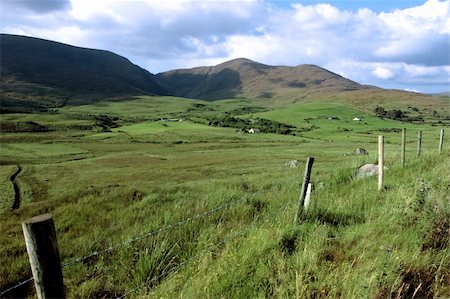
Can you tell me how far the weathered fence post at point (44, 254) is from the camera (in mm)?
3844

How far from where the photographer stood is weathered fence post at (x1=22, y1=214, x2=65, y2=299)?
384cm

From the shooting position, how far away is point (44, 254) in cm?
396

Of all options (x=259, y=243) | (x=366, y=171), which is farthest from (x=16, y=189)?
(x=259, y=243)

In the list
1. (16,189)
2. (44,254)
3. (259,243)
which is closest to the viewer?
(44,254)

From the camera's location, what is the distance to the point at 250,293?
5.81 metres

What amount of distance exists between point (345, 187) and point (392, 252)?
6.86 meters

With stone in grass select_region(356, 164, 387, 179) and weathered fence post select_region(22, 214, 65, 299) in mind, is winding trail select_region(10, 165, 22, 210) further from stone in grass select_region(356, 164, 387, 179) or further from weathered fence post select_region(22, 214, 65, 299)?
weathered fence post select_region(22, 214, 65, 299)

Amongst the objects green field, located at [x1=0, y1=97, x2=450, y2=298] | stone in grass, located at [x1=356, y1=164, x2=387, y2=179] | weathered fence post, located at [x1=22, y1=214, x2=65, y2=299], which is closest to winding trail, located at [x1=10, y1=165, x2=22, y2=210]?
green field, located at [x1=0, y1=97, x2=450, y2=298]

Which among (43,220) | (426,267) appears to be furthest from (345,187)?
(43,220)

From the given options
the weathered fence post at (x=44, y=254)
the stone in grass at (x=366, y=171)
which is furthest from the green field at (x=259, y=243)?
the weathered fence post at (x=44, y=254)

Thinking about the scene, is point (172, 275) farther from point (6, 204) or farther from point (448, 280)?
point (6, 204)

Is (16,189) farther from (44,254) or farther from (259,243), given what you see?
(44,254)

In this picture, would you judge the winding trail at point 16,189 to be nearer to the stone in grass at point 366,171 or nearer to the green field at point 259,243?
the green field at point 259,243

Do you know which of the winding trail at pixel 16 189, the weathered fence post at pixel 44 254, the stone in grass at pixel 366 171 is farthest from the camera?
the winding trail at pixel 16 189
